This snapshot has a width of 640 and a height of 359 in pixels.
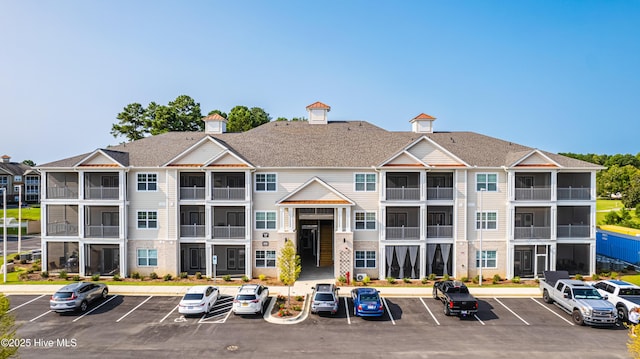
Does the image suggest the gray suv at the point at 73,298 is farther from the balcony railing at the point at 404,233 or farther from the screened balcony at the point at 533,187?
the screened balcony at the point at 533,187

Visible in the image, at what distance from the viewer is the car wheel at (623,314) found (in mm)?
21091

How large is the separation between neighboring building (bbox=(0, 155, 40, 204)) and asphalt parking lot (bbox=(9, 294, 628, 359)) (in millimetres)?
85473

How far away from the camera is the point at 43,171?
104ft

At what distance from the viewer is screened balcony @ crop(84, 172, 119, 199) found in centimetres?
3122

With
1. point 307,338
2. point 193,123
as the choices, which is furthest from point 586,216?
point 193,123

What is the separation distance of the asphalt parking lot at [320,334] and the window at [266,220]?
804 centimetres

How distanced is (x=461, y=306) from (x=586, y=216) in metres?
18.9

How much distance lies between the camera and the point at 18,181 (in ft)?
302

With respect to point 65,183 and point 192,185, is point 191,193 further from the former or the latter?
point 65,183

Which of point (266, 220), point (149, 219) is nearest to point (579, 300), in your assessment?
point (266, 220)

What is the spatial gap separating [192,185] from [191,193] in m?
1.08

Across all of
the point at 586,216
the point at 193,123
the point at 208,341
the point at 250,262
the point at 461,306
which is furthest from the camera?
the point at 193,123

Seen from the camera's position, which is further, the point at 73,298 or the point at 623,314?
the point at 73,298

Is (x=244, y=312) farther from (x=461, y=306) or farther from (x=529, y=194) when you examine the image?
(x=529, y=194)
